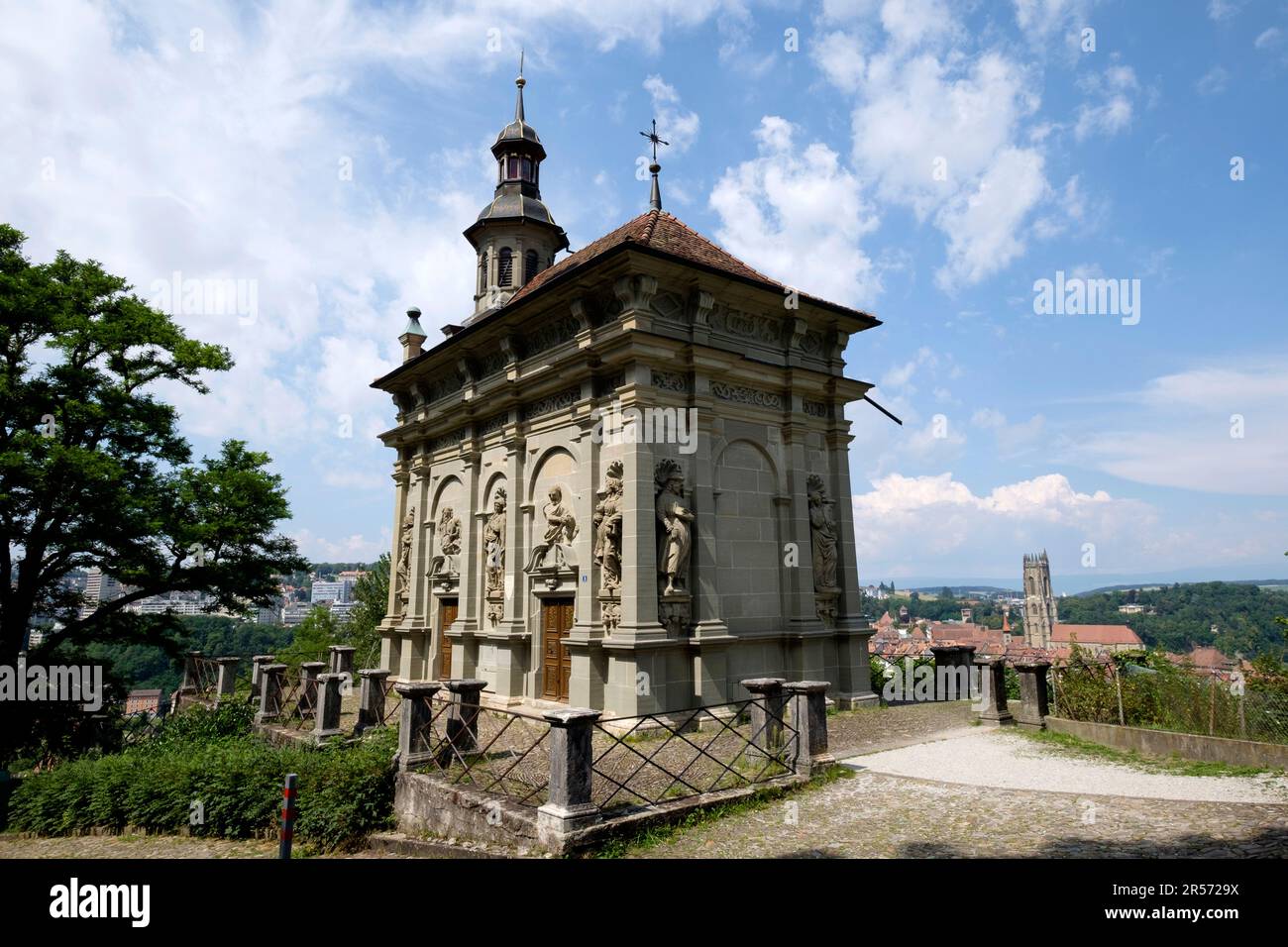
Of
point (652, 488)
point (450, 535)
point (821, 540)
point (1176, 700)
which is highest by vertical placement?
point (652, 488)

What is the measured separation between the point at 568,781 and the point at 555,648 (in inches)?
331

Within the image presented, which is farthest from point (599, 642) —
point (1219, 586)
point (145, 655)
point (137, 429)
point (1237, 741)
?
point (1219, 586)

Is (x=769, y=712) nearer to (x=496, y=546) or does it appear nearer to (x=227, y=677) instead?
(x=496, y=546)

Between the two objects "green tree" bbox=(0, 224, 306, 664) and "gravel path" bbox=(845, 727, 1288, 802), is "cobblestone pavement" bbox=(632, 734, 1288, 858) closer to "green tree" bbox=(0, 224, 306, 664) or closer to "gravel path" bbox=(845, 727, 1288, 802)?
"gravel path" bbox=(845, 727, 1288, 802)

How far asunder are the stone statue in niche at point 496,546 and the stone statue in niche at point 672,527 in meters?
5.51

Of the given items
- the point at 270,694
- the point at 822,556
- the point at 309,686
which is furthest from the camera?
the point at 270,694

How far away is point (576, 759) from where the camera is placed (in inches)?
309

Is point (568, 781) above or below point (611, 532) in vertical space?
below

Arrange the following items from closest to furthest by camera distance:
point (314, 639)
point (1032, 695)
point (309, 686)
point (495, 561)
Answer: point (1032, 695), point (309, 686), point (495, 561), point (314, 639)

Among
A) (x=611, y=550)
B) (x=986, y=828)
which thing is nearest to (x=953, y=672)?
(x=611, y=550)

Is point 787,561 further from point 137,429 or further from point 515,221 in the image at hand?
point 137,429

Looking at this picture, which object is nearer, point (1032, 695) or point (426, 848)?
point (426, 848)

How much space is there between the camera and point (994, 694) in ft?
46.5

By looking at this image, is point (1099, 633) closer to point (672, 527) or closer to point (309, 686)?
point (672, 527)
